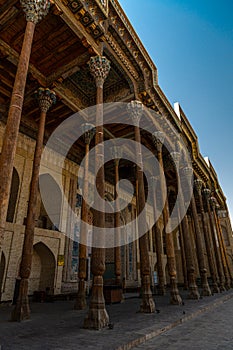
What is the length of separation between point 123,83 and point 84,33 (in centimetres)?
282

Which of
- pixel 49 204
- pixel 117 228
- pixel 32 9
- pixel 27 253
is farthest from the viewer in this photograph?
pixel 49 204

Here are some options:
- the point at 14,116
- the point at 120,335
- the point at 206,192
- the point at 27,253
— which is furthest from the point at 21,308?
the point at 206,192

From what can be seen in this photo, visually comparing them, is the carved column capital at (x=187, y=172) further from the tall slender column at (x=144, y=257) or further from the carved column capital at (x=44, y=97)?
the carved column capital at (x=44, y=97)

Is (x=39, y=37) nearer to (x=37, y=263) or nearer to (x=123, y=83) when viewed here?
(x=123, y=83)

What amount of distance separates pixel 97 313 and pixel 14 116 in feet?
12.0

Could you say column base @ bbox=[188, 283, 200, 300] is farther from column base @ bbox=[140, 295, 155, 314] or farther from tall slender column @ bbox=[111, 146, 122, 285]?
column base @ bbox=[140, 295, 155, 314]

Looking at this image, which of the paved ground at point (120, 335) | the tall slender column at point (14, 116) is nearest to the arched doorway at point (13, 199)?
the paved ground at point (120, 335)

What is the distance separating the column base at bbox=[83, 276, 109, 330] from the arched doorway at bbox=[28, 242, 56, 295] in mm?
7268

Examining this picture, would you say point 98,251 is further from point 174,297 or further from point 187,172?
point 187,172

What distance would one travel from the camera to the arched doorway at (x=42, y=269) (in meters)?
10.9

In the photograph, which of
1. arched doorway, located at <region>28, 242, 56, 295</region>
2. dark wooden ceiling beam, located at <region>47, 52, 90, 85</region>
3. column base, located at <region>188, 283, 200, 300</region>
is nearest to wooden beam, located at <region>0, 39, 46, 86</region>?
dark wooden ceiling beam, located at <region>47, 52, 90, 85</region>

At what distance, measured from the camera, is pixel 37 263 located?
11.4 metres

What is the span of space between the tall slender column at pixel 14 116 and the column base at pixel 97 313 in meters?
2.09

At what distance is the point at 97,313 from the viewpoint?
13.8 feet
